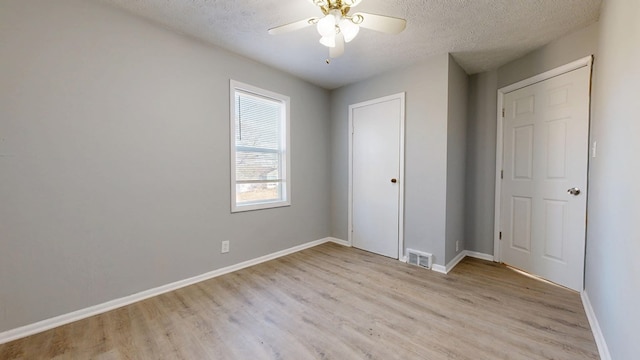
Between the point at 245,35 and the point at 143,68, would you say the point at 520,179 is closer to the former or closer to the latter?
the point at 245,35

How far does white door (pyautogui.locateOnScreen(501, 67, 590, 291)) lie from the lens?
227cm

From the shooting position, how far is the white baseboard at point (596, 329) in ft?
4.76

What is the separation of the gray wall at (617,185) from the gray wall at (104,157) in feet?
9.47

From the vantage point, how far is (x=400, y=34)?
7.52 ft

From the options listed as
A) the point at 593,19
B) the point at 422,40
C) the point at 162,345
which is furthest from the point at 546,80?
the point at 162,345

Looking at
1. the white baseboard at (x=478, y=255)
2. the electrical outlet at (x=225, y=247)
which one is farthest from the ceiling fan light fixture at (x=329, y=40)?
the white baseboard at (x=478, y=255)

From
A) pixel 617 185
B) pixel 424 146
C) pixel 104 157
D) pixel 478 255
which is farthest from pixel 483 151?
pixel 104 157

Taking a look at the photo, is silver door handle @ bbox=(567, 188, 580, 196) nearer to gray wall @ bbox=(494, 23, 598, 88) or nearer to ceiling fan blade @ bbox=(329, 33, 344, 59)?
gray wall @ bbox=(494, 23, 598, 88)

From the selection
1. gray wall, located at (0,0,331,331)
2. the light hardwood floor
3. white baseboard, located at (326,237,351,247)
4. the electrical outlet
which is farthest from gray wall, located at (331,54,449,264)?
the electrical outlet

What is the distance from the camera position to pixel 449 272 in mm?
2715

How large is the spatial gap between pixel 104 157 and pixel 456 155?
3430 millimetres

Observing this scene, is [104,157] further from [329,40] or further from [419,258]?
[419,258]

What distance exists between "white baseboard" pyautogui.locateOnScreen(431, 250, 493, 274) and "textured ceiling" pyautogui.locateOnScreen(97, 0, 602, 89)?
2.29 m

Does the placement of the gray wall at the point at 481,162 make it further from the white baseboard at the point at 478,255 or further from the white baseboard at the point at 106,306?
the white baseboard at the point at 106,306
